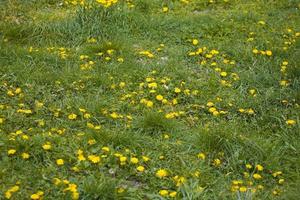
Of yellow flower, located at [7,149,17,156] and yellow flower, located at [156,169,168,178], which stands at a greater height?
yellow flower, located at [7,149,17,156]

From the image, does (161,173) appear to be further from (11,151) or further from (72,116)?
(11,151)

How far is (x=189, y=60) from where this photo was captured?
5879 millimetres

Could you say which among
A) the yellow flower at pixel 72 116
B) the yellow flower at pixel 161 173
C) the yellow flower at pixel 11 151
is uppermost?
the yellow flower at pixel 72 116

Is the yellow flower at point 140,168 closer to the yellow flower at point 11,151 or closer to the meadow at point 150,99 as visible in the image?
the meadow at point 150,99

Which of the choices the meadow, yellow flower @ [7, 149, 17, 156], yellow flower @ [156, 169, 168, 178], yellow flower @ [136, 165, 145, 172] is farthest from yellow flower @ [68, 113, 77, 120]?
yellow flower @ [156, 169, 168, 178]

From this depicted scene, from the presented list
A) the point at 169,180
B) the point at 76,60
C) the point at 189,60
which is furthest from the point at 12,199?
the point at 189,60

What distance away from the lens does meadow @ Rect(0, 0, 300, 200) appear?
3941 millimetres

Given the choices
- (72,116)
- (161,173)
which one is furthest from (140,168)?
(72,116)

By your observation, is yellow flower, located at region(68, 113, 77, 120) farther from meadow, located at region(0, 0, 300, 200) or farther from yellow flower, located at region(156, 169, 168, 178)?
yellow flower, located at region(156, 169, 168, 178)

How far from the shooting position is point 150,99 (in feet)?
16.7

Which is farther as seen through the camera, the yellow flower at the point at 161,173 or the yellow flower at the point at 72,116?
the yellow flower at the point at 72,116

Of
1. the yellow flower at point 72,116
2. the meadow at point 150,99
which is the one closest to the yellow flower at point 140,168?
the meadow at point 150,99

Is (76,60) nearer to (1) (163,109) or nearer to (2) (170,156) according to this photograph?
(1) (163,109)

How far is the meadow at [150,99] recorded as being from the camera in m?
3.94
